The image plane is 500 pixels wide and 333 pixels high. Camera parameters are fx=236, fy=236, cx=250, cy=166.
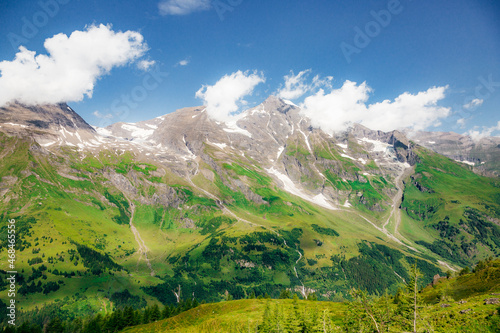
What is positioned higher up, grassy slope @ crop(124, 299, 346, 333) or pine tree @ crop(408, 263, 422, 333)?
pine tree @ crop(408, 263, 422, 333)

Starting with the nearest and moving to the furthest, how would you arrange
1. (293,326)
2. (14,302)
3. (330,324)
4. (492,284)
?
(330,324) → (293,326) → (492,284) → (14,302)

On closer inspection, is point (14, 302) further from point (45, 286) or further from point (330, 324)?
point (330, 324)

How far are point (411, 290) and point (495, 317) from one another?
23190mm

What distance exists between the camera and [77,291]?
7480 inches

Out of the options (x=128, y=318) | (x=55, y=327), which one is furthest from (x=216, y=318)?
(x=55, y=327)

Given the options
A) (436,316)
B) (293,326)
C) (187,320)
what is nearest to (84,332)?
(187,320)

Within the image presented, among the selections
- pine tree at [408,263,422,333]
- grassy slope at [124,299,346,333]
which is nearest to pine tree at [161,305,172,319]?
grassy slope at [124,299,346,333]

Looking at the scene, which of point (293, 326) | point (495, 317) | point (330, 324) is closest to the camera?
point (330, 324)

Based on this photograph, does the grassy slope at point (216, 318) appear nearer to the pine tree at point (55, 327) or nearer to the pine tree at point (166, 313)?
the pine tree at point (166, 313)

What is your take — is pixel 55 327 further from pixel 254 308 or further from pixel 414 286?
pixel 414 286

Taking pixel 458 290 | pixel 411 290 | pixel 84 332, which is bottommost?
pixel 84 332
